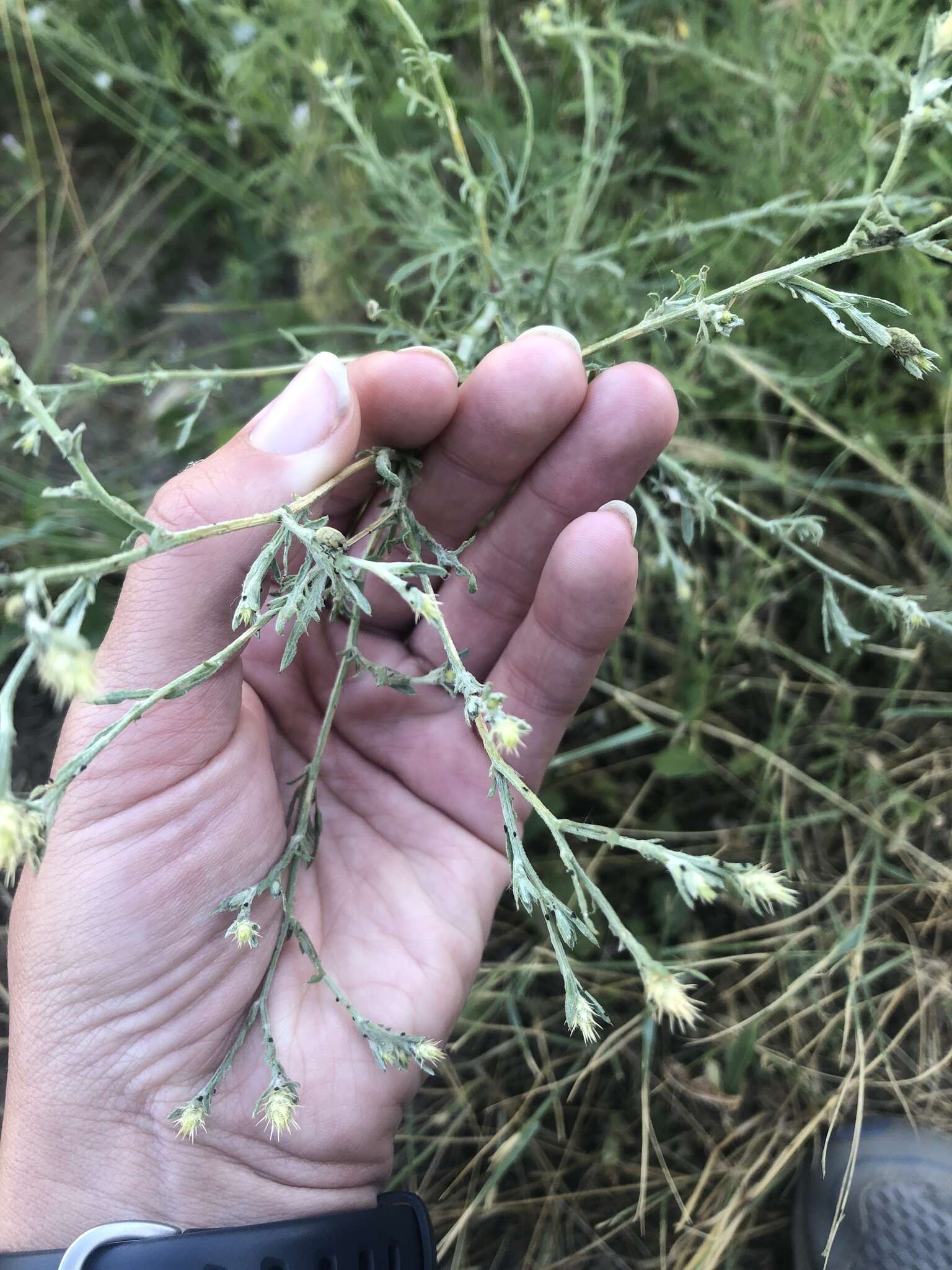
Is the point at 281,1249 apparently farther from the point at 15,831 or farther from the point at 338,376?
the point at 338,376

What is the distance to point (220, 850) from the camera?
5.50ft

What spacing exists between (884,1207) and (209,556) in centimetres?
227

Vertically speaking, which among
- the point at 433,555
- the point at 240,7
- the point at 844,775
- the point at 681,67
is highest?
the point at 240,7

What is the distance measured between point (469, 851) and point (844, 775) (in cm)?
122

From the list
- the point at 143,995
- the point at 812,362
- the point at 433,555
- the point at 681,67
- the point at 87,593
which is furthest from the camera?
the point at 681,67

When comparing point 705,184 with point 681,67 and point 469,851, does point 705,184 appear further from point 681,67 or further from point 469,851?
point 469,851

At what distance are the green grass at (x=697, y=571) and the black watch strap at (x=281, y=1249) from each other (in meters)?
0.53

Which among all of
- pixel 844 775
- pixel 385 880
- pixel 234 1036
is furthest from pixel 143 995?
pixel 844 775

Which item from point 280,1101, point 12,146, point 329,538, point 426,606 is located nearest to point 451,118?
point 329,538

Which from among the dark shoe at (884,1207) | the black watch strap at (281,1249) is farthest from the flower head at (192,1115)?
the dark shoe at (884,1207)

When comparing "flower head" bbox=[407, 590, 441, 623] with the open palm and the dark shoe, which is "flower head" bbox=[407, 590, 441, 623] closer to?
the open palm

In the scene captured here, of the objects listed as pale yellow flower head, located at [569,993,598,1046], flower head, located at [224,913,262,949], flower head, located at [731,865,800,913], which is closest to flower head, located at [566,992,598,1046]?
pale yellow flower head, located at [569,993,598,1046]

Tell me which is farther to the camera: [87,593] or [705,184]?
[705,184]

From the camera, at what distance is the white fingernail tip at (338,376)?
5.14 ft
